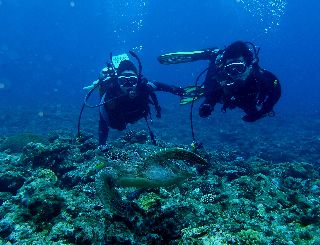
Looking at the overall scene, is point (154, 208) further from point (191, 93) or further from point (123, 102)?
point (191, 93)

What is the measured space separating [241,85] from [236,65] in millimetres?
451

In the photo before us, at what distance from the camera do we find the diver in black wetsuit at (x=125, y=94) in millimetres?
8277

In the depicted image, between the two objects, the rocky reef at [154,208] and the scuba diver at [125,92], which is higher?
the scuba diver at [125,92]

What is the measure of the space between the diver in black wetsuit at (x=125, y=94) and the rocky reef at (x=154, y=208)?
9.01 feet

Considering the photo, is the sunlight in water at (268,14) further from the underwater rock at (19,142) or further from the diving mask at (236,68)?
the diving mask at (236,68)

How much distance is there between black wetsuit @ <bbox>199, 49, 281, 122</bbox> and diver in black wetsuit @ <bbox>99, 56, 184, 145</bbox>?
5.10 feet

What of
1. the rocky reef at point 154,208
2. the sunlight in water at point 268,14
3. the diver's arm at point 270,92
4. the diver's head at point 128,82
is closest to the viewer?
A: the rocky reef at point 154,208

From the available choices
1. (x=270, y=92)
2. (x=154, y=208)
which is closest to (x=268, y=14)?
(x=270, y=92)

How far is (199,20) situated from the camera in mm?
157125

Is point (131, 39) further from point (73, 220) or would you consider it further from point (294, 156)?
point (73, 220)

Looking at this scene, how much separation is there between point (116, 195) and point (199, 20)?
531ft

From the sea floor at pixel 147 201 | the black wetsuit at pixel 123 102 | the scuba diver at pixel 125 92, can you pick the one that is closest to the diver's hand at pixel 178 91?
the scuba diver at pixel 125 92

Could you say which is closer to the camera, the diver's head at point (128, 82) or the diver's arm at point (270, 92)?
the diver's arm at point (270, 92)

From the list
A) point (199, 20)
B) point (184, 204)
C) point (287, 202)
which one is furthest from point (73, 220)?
point (199, 20)
